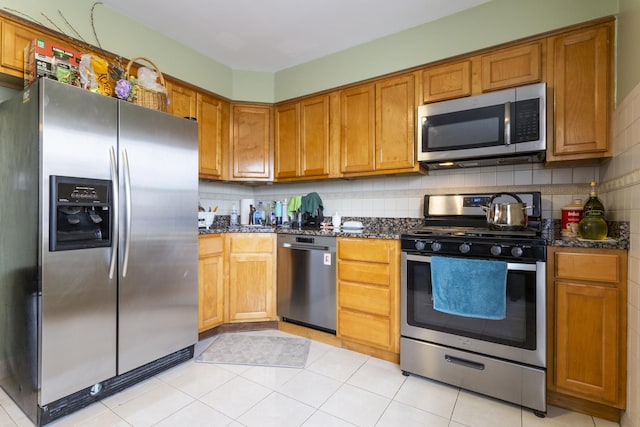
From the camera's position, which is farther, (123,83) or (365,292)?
(365,292)

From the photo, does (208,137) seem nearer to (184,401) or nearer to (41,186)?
(41,186)

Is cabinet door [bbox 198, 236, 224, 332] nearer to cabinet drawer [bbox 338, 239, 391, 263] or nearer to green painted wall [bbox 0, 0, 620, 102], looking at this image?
cabinet drawer [bbox 338, 239, 391, 263]

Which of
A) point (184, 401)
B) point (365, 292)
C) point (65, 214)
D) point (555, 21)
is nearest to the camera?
point (65, 214)

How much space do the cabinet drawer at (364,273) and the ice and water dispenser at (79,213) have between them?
1.59m

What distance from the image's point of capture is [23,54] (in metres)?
1.78

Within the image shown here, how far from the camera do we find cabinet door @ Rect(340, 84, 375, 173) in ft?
8.58

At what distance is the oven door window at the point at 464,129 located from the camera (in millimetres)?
2064

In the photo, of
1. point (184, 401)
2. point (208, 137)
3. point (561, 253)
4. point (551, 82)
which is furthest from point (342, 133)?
point (184, 401)

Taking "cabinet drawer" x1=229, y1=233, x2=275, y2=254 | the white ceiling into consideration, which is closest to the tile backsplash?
"cabinet drawer" x1=229, y1=233, x2=275, y2=254

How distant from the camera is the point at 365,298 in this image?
2314 millimetres

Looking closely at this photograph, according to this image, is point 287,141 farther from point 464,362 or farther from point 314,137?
point 464,362

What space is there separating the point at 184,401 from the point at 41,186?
1392mm

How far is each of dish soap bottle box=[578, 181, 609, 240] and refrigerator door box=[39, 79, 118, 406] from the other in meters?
2.76

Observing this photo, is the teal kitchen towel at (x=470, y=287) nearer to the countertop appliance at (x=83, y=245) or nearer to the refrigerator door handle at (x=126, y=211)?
the countertop appliance at (x=83, y=245)
